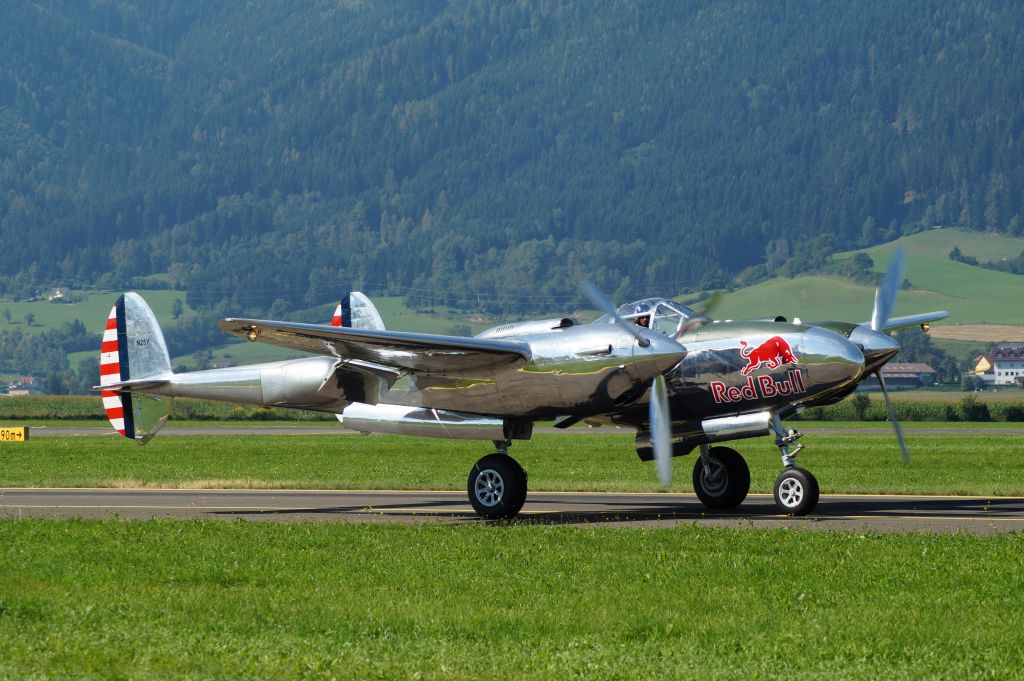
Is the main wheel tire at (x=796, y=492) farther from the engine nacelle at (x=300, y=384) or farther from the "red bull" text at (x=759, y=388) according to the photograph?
the engine nacelle at (x=300, y=384)

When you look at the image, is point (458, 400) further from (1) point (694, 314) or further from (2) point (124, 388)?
(2) point (124, 388)

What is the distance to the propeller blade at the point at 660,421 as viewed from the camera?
24016mm

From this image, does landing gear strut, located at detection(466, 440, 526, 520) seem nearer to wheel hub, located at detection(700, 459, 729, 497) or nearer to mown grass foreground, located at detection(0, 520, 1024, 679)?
mown grass foreground, located at detection(0, 520, 1024, 679)

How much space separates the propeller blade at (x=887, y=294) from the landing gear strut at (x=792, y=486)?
3038 millimetres

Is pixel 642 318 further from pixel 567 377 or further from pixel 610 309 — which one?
pixel 567 377

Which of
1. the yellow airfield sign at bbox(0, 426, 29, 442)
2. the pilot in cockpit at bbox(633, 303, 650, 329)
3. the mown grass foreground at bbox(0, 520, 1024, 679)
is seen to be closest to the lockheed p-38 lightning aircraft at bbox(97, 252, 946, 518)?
the pilot in cockpit at bbox(633, 303, 650, 329)

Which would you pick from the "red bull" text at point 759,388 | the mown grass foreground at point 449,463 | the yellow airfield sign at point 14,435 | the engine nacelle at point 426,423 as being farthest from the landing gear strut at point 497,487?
the yellow airfield sign at point 14,435

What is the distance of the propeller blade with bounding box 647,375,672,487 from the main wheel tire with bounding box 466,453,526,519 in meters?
2.65

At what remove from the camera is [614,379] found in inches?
948

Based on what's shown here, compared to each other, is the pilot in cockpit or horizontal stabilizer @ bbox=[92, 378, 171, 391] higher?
the pilot in cockpit

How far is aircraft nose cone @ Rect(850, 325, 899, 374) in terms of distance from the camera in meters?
24.9

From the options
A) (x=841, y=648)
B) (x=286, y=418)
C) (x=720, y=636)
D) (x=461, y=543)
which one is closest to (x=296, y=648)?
(x=720, y=636)

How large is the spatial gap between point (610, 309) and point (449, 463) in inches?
884

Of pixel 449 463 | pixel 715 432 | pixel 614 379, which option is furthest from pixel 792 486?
pixel 449 463
